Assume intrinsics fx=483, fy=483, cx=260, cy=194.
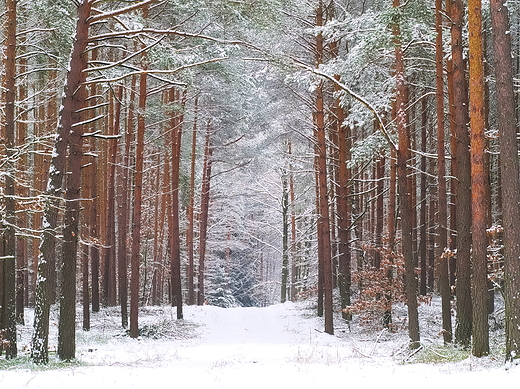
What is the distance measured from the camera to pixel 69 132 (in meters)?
9.55

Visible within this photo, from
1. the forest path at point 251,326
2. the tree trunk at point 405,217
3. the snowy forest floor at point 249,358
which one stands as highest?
the tree trunk at point 405,217

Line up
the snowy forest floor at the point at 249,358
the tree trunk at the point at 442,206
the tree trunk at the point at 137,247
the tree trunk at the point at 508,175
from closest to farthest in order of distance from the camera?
the snowy forest floor at the point at 249,358, the tree trunk at the point at 508,175, the tree trunk at the point at 442,206, the tree trunk at the point at 137,247

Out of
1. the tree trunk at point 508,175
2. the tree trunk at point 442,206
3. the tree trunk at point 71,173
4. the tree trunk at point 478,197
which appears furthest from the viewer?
the tree trunk at point 442,206

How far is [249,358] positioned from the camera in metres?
11.2

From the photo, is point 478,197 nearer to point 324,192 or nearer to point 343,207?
point 324,192

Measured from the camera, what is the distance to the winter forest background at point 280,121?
9.01 metres

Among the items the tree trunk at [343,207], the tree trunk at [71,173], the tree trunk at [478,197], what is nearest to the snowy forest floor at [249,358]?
the tree trunk at [478,197]

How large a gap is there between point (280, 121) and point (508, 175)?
13.9m

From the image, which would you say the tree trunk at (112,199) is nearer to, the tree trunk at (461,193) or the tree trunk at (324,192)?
the tree trunk at (324,192)

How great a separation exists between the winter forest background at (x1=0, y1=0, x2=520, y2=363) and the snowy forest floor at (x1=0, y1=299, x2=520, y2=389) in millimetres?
754

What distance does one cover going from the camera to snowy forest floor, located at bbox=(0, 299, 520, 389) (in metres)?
6.82

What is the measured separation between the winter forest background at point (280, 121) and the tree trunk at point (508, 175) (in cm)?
2

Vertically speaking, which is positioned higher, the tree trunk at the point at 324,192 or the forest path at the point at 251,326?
the tree trunk at the point at 324,192

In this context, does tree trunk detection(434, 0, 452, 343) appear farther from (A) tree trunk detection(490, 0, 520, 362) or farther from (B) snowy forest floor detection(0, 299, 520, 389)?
(A) tree trunk detection(490, 0, 520, 362)
